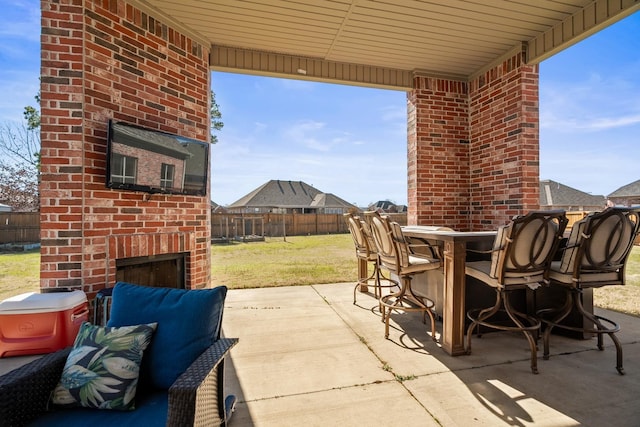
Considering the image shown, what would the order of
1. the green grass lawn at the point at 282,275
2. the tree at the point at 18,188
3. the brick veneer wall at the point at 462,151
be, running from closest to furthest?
the brick veneer wall at the point at 462,151, the green grass lawn at the point at 282,275, the tree at the point at 18,188

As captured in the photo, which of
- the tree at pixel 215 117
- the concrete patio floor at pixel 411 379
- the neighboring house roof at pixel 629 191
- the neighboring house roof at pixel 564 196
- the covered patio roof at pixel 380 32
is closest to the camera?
the concrete patio floor at pixel 411 379

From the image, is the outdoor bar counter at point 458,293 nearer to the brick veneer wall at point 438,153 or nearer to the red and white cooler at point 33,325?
the brick veneer wall at point 438,153

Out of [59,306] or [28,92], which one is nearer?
[59,306]

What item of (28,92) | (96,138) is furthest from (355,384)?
(28,92)

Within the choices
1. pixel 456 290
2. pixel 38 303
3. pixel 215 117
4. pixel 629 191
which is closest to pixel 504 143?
pixel 456 290

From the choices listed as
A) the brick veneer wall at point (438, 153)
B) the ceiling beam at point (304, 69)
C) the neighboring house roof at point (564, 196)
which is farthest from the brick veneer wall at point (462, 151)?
the neighboring house roof at point (564, 196)

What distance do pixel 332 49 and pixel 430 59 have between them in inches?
53.7

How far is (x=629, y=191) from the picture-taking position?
2077 centimetres

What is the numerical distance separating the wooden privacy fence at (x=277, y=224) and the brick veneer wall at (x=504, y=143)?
1064cm

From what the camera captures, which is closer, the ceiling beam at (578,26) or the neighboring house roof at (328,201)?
the ceiling beam at (578,26)

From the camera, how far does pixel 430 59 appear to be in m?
4.00

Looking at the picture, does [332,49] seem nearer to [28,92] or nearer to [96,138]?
[96,138]

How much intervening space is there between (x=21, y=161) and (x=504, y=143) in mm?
11685

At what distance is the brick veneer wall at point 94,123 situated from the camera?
7.96 ft
